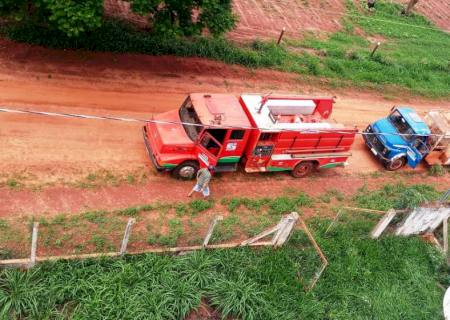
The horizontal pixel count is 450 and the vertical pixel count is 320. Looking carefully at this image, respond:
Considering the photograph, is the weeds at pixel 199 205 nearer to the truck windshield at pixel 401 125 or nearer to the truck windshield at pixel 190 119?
the truck windshield at pixel 190 119

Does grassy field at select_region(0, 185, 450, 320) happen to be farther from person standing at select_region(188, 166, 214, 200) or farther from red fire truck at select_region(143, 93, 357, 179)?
red fire truck at select_region(143, 93, 357, 179)

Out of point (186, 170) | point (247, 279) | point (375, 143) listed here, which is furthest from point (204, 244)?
point (375, 143)

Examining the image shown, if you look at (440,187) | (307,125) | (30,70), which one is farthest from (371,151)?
(30,70)

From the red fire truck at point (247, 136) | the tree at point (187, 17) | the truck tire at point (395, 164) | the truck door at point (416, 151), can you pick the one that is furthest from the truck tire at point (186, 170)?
the truck door at point (416, 151)

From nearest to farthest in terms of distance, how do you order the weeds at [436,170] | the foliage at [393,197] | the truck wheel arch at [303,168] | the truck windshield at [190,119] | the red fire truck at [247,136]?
the foliage at [393,197] → the red fire truck at [247,136] → the truck windshield at [190,119] → the truck wheel arch at [303,168] → the weeds at [436,170]

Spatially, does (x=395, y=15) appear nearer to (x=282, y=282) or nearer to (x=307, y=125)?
(x=307, y=125)
